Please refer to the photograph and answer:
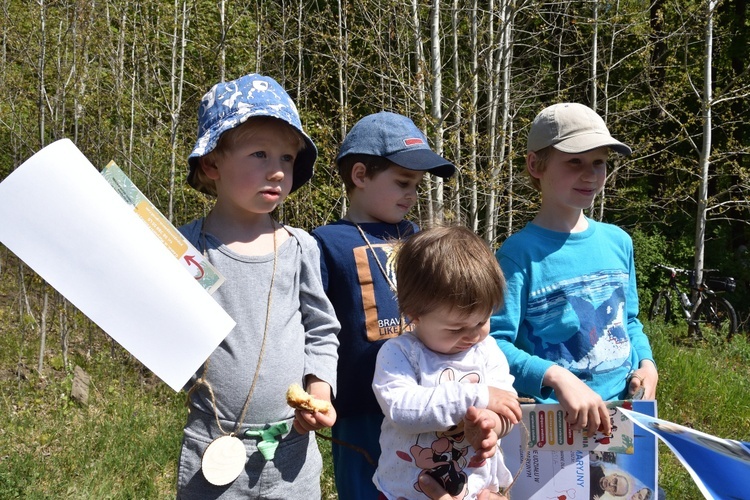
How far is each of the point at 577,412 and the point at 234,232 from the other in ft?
3.36

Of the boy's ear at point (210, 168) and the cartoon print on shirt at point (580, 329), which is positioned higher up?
the boy's ear at point (210, 168)

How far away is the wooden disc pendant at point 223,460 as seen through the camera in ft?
5.72

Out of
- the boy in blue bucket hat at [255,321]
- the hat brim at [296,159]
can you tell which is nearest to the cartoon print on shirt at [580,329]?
the boy in blue bucket hat at [255,321]

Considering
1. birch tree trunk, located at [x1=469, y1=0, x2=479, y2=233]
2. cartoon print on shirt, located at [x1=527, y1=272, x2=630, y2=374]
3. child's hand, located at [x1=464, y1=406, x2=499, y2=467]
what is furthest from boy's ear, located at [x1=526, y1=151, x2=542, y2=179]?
birch tree trunk, located at [x1=469, y1=0, x2=479, y2=233]

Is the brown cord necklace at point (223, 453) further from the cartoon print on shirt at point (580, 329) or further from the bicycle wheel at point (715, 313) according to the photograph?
the bicycle wheel at point (715, 313)

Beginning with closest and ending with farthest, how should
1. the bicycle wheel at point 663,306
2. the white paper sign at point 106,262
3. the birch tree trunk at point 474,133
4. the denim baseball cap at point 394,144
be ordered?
1. the white paper sign at point 106,262
2. the denim baseball cap at point 394,144
3. the birch tree trunk at point 474,133
4. the bicycle wheel at point 663,306

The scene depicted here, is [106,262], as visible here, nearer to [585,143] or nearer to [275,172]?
[275,172]

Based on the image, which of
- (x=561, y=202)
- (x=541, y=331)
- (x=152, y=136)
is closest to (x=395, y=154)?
(x=561, y=202)

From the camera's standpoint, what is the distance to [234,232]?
1.98m

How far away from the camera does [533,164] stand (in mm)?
2291

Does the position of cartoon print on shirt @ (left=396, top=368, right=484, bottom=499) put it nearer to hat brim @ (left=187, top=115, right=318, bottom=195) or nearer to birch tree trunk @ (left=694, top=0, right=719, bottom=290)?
hat brim @ (left=187, top=115, right=318, bottom=195)

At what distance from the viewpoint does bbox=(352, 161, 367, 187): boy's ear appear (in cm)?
231

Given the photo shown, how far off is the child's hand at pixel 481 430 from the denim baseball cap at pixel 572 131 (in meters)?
0.93

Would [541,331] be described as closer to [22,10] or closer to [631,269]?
[631,269]
